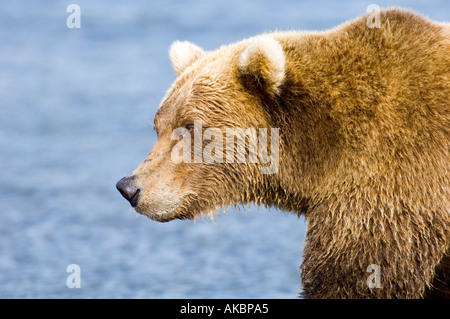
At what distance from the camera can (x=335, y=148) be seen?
6.08m

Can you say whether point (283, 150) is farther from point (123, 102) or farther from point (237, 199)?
point (123, 102)

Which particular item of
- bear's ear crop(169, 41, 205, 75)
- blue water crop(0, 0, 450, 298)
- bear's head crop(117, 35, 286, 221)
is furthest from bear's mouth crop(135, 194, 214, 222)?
bear's ear crop(169, 41, 205, 75)

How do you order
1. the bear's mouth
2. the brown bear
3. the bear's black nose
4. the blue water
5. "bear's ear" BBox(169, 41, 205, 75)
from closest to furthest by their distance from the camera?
the brown bear, the bear's black nose, the bear's mouth, "bear's ear" BBox(169, 41, 205, 75), the blue water

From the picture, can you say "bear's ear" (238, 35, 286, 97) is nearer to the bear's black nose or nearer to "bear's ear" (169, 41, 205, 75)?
"bear's ear" (169, 41, 205, 75)

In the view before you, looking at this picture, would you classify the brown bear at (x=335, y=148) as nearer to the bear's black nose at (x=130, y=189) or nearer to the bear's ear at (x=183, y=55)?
the bear's black nose at (x=130, y=189)

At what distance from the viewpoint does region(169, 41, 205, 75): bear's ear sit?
7.09 meters

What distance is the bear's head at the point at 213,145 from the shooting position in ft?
20.6

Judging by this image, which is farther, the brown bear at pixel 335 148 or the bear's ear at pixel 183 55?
the bear's ear at pixel 183 55

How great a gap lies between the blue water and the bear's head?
49.7 inches

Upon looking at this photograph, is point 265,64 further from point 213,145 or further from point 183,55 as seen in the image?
point 183,55

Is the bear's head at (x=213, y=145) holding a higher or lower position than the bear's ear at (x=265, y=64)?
lower

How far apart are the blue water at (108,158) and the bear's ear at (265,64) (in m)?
1.88

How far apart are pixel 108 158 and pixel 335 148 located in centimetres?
874

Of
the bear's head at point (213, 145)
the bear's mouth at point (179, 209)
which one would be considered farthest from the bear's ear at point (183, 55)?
the bear's mouth at point (179, 209)
